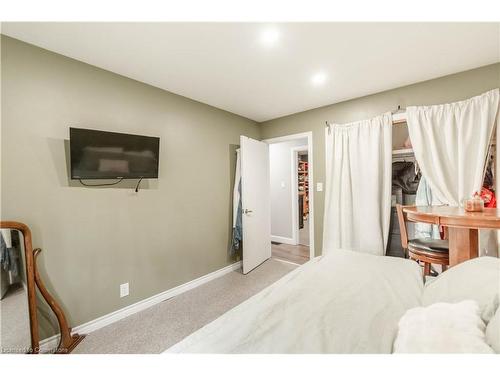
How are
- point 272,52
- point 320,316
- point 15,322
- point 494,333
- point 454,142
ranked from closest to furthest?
point 494,333 < point 320,316 < point 15,322 < point 272,52 < point 454,142

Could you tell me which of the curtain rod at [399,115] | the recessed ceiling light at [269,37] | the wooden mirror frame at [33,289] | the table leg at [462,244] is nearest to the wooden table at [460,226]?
the table leg at [462,244]

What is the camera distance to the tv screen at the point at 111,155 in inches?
67.3

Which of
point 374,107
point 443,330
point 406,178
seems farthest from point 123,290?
point 406,178

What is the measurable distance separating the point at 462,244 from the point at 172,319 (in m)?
2.51

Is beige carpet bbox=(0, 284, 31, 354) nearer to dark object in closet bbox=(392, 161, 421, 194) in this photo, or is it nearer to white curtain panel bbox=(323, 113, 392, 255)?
white curtain panel bbox=(323, 113, 392, 255)

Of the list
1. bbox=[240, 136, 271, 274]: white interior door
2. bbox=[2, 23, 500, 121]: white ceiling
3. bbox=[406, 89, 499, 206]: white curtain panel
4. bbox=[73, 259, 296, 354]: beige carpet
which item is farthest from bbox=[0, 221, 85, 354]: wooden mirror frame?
bbox=[406, 89, 499, 206]: white curtain panel

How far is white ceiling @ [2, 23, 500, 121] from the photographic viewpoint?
1479 millimetres

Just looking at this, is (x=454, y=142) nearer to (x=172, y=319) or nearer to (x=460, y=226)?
(x=460, y=226)

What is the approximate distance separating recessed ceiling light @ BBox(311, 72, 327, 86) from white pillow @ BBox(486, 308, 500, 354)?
211 centimetres

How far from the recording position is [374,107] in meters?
2.65

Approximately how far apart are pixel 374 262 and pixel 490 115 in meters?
1.89

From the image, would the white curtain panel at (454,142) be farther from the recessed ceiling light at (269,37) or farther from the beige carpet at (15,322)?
the beige carpet at (15,322)

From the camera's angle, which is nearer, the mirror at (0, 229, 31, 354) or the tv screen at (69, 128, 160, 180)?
the mirror at (0, 229, 31, 354)
